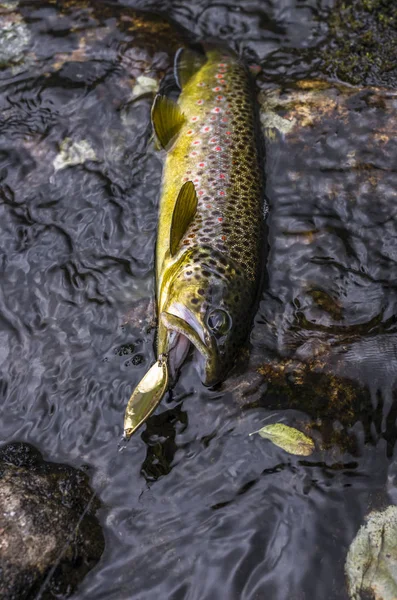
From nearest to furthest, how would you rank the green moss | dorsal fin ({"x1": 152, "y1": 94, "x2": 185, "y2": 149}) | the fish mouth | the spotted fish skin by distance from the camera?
the fish mouth < the spotted fish skin < dorsal fin ({"x1": 152, "y1": 94, "x2": 185, "y2": 149}) < the green moss

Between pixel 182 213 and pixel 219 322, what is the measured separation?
94cm

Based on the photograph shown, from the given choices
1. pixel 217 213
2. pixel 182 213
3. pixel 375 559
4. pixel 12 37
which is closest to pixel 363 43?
pixel 217 213

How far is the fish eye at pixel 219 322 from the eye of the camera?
4.18 meters

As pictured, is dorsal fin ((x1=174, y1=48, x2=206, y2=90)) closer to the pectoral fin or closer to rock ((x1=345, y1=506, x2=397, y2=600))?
the pectoral fin

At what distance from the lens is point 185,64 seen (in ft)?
19.5

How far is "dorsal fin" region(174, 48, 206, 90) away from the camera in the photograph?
19.3 feet

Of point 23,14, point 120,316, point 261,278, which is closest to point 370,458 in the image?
point 261,278

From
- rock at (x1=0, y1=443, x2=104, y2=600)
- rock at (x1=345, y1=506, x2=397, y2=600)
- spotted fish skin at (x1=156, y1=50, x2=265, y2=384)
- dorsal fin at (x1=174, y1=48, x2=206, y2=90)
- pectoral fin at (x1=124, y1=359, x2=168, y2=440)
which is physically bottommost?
rock at (x1=345, y1=506, x2=397, y2=600)

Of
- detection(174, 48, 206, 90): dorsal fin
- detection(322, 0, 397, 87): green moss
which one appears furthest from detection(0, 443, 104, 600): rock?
detection(322, 0, 397, 87): green moss

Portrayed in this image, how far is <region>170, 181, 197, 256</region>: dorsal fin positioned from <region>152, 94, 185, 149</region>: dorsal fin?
0.94 meters

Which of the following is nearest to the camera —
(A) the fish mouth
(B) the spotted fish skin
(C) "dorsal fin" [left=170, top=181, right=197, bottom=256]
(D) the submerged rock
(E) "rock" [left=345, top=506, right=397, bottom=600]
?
(E) "rock" [left=345, top=506, right=397, bottom=600]

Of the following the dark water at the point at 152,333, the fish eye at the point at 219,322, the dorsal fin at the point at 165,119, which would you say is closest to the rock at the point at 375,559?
the dark water at the point at 152,333

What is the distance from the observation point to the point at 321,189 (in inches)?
209

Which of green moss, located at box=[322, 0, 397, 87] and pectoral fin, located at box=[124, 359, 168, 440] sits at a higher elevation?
green moss, located at box=[322, 0, 397, 87]
